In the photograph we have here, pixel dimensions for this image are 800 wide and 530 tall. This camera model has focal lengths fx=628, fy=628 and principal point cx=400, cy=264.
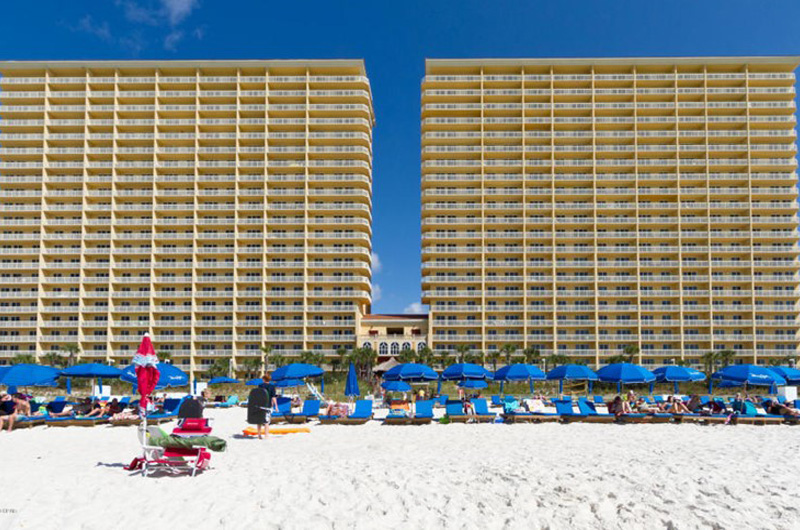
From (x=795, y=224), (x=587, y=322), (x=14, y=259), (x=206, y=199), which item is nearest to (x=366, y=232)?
(x=206, y=199)

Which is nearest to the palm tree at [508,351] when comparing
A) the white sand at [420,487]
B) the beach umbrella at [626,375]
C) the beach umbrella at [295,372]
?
the beach umbrella at [295,372]

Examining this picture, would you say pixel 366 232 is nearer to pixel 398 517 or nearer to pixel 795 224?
pixel 795 224

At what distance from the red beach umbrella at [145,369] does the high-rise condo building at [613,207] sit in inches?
2448

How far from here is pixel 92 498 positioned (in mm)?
9859

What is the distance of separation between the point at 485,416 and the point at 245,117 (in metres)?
65.3

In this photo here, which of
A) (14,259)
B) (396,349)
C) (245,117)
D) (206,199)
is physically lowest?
(396,349)

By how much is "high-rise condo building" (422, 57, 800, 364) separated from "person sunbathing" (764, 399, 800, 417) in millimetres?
50234

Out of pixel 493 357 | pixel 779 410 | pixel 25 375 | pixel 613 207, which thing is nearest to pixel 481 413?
pixel 779 410

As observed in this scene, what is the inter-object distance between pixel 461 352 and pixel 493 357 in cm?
363

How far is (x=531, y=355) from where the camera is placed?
A: 6975cm

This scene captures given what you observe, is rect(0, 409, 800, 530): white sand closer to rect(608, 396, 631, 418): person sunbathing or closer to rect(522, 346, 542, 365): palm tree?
rect(608, 396, 631, 418): person sunbathing

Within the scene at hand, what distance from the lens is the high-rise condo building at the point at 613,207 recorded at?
244ft

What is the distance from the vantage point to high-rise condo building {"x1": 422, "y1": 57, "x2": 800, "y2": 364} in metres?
74.4

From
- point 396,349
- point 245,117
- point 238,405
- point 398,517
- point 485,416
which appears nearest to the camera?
point 398,517
